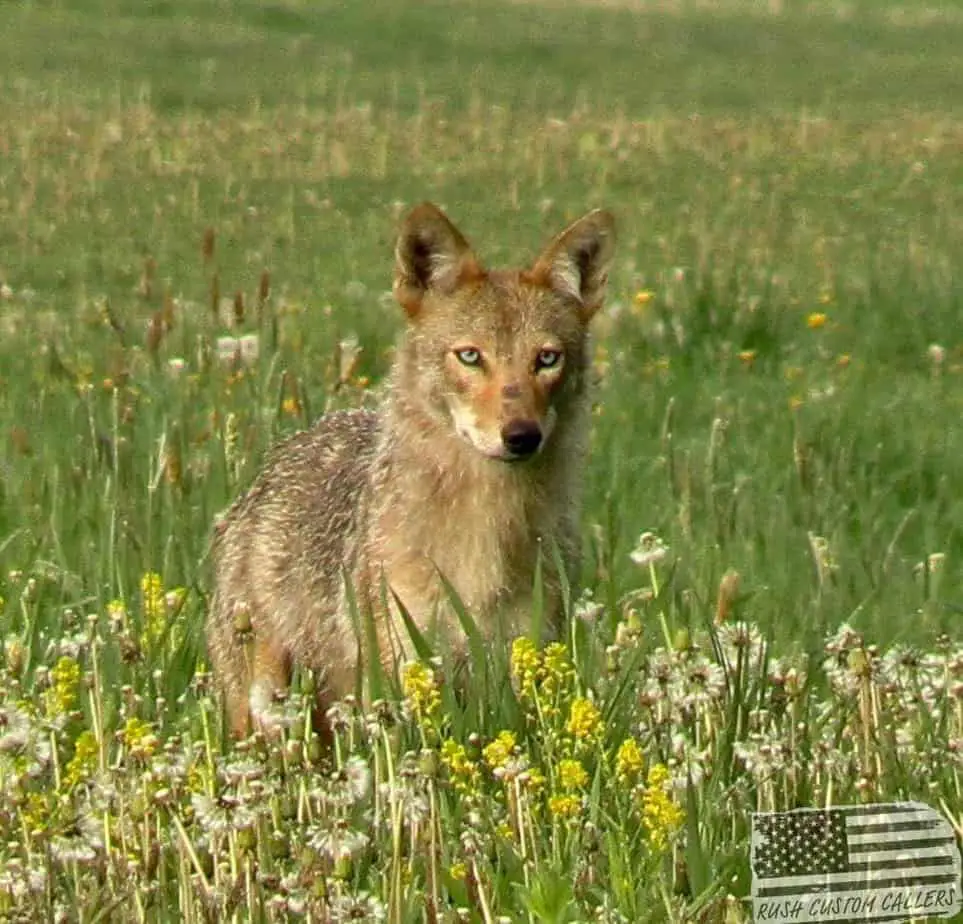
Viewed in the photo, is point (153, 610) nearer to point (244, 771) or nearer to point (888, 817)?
point (244, 771)

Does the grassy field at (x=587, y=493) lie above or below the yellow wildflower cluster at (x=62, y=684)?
below

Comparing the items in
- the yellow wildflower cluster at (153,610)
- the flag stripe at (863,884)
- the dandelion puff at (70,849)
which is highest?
the flag stripe at (863,884)

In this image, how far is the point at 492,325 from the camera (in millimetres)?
6164

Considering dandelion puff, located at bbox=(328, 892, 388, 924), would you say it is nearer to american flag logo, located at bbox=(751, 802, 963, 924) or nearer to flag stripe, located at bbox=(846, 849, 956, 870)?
american flag logo, located at bbox=(751, 802, 963, 924)

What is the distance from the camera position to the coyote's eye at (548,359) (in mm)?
6125

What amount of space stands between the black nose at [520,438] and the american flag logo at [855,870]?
7.11 feet

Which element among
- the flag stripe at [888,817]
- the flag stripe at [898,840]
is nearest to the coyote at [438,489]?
the flag stripe at [888,817]

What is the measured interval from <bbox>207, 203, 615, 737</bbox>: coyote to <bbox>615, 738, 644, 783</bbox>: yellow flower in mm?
1278

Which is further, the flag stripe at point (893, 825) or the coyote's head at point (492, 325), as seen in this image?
the coyote's head at point (492, 325)

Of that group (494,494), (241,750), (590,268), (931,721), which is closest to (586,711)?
(241,750)

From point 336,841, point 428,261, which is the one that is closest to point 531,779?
point 336,841

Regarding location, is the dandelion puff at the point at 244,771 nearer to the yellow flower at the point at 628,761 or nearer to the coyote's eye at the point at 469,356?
the yellow flower at the point at 628,761

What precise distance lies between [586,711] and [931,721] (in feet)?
3.33

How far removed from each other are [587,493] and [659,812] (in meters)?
4.03
